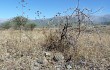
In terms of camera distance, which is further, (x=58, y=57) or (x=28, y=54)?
(x=28, y=54)

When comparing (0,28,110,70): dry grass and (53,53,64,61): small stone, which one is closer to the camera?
(0,28,110,70): dry grass

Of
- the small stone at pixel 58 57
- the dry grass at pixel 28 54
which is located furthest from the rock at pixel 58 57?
the dry grass at pixel 28 54

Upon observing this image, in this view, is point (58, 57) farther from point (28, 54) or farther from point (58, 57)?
point (28, 54)

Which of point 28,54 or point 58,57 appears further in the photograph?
point 28,54

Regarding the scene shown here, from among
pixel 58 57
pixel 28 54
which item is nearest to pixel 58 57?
pixel 58 57

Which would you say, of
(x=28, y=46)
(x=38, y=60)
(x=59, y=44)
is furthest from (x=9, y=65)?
(x=59, y=44)

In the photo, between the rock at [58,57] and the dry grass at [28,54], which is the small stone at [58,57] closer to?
the rock at [58,57]

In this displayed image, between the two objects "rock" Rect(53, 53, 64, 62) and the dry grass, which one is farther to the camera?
"rock" Rect(53, 53, 64, 62)

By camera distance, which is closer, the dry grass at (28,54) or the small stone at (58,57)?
the dry grass at (28,54)

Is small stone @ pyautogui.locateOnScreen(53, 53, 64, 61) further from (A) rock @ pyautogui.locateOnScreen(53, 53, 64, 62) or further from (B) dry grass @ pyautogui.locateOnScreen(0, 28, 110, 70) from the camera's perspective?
(B) dry grass @ pyautogui.locateOnScreen(0, 28, 110, 70)

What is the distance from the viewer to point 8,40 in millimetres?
8703

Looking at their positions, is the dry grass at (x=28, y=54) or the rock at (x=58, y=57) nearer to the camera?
the dry grass at (x=28, y=54)

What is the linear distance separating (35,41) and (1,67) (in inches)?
95.4

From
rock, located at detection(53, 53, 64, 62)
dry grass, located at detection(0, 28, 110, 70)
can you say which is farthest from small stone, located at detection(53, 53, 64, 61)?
dry grass, located at detection(0, 28, 110, 70)
